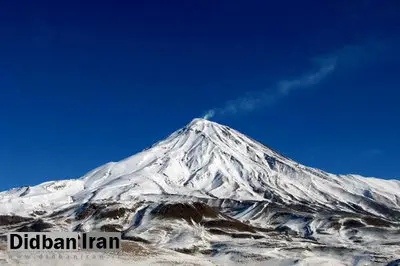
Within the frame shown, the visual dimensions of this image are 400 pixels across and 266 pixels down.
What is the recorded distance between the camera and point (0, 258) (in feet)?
245

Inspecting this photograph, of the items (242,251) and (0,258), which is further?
(242,251)

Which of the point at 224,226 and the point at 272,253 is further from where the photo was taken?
the point at 224,226

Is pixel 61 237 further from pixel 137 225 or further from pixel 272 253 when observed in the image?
pixel 137 225

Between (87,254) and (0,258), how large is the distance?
10582 mm

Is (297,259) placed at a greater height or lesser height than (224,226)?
lesser

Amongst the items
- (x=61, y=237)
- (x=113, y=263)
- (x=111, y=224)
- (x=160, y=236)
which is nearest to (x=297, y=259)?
(x=113, y=263)

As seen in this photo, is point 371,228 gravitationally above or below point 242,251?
above

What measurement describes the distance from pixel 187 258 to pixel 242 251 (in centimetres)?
2121

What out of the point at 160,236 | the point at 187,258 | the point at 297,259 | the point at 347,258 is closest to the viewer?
the point at 187,258

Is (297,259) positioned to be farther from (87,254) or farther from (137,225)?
(137,225)

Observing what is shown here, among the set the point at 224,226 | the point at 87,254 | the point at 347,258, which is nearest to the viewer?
the point at 87,254

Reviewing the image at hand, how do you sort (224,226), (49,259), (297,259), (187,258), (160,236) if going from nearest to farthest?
1. (49,259)
2. (187,258)
3. (297,259)
4. (160,236)
5. (224,226)

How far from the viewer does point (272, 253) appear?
108m

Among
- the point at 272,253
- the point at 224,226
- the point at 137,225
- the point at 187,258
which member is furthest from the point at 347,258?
the point at 137,225
